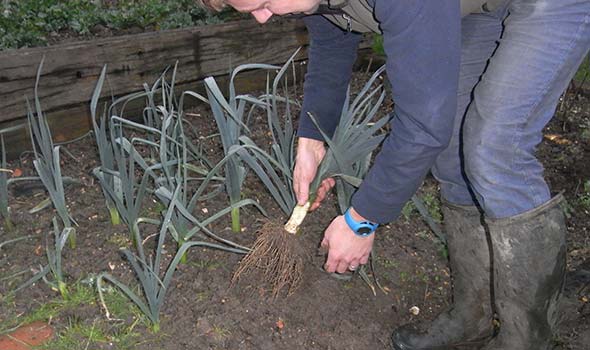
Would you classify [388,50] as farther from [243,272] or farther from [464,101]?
[243,272]

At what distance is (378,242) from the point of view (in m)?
2.18

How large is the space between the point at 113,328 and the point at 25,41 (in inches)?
60.2

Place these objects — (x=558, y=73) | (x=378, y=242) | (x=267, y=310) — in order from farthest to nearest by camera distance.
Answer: (x=378, y=242) → (x=267, y=310) → (x=558, y=73)

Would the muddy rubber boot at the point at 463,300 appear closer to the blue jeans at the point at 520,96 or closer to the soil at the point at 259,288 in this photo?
the soil at the point at 259,288

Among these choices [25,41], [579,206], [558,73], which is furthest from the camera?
[25,41]

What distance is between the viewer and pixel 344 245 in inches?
60.9

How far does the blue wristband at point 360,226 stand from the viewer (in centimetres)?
150

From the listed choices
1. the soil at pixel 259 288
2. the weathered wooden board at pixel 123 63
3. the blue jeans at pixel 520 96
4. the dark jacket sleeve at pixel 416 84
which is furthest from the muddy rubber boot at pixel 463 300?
the weathered wooden board at pixel 123 63

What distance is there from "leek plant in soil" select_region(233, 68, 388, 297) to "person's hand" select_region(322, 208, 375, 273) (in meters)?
0.25

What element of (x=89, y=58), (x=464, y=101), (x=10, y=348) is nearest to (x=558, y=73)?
(x=464, y=101)

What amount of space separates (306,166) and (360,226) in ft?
1.27

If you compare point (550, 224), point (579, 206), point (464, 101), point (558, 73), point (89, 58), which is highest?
point (558, 73)

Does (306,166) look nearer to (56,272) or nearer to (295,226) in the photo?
(295,226)

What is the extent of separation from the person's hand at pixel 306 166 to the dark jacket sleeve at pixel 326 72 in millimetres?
26
